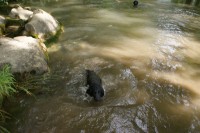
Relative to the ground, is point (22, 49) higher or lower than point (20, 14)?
higher

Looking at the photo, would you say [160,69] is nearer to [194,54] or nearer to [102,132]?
[194,54]

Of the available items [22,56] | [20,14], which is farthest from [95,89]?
[20,14]

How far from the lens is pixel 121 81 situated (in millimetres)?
6055

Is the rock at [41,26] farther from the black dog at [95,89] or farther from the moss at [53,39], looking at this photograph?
the black dog at [95,89]

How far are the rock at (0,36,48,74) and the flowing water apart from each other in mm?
392

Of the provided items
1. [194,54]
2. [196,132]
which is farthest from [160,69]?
[196,132]

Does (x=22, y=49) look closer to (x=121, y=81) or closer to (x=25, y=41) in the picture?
(x=25, y=41)

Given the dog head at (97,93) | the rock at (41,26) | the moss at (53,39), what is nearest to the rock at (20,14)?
the rock at (41,26)

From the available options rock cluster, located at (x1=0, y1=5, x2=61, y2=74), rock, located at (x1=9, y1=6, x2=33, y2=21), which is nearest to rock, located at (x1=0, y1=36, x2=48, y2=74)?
rock cluster, located at (x1=0, y1=5, x2=61, y2=74)

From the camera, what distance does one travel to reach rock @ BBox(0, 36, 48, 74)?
229 inches

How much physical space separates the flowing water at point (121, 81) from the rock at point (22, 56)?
15.4 inches

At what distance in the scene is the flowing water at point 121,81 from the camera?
4.66 metres

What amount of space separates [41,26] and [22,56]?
8.48ft

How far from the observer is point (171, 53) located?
25.9 ft
